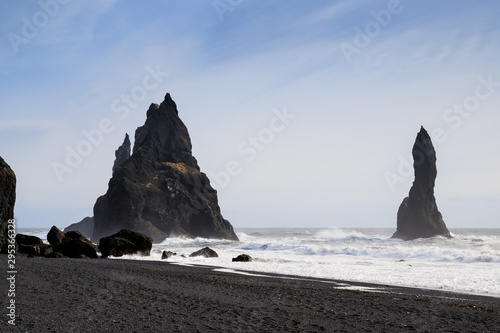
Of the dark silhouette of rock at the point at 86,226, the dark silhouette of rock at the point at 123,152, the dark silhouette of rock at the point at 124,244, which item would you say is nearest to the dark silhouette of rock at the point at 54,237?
the dark silhouette of rock at the point at 124,244

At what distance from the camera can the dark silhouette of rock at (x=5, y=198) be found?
1083 inches

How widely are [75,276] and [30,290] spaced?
390 centimetres

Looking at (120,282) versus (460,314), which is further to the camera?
(120,282)

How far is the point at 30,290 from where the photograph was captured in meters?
11.9

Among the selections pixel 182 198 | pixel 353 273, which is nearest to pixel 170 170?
pixel 182 198

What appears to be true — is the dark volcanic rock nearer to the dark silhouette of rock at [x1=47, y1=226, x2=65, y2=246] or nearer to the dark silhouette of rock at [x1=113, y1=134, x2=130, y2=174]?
the dark silhouette of rock at [x1=113, y1=134, x2=130, y2=174]

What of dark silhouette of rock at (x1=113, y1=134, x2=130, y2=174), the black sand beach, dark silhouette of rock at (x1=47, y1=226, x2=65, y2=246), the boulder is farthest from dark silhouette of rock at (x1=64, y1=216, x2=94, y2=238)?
the black sand beach

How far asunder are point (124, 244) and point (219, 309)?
27.6 meters

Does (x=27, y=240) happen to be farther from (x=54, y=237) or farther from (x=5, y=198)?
(x=5, y=198)

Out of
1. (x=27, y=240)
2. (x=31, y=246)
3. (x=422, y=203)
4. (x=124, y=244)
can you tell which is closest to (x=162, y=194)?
(x=124, y=244)

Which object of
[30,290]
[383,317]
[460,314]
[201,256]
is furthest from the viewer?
[201,256]

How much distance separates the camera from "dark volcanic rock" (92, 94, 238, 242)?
91.1m

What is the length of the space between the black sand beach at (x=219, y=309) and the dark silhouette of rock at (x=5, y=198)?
14.8 metres

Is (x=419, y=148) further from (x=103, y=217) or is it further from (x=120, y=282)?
(x=120, y=282)
